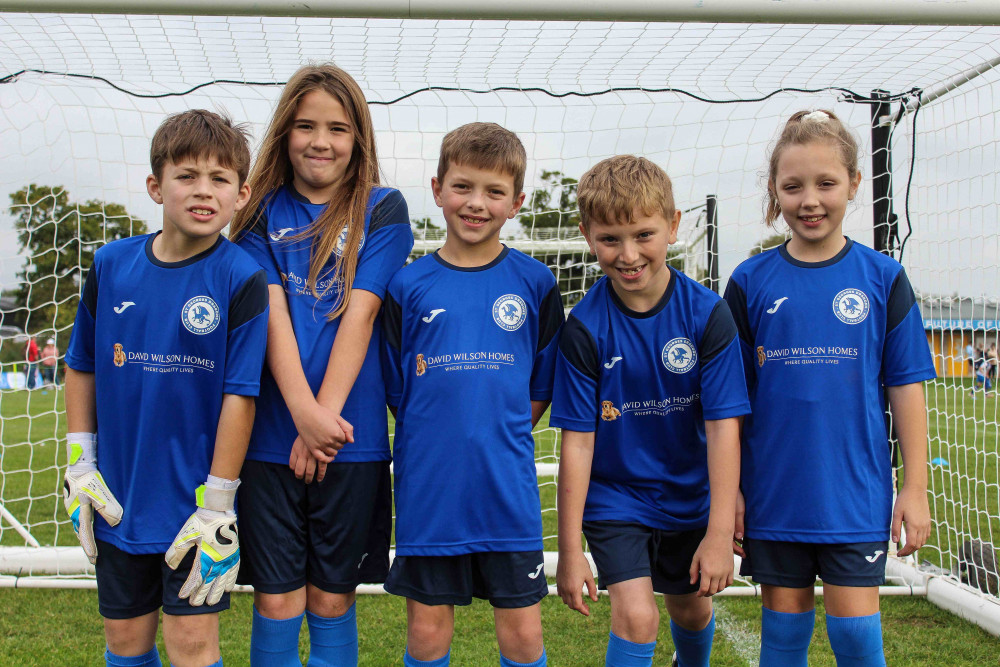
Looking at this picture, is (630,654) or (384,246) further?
(384,246)

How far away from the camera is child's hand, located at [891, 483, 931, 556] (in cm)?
206

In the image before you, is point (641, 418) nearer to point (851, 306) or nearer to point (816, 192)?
point (851, 306)

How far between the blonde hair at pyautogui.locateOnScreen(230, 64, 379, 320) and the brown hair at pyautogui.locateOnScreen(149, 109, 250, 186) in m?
0.15

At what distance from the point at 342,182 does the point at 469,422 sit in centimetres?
78

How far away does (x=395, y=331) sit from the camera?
2152 millimetres

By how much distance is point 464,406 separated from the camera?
2.00 metres

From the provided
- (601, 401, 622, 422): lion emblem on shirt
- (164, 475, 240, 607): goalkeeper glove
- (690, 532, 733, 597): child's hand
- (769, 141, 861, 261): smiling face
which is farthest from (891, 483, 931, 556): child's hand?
(164, 475, 240, 607): goalkeeper glove

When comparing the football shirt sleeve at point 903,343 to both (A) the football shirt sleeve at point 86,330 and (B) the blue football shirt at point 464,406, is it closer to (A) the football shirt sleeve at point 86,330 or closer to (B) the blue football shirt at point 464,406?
(B) the blue football shirt at point 464,406

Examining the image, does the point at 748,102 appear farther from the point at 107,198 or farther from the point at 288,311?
the point at 107,198

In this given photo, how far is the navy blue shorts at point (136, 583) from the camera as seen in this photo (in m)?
1.97

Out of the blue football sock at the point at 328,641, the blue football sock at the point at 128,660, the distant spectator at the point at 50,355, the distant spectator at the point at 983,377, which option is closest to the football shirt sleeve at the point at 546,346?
the blue football sock at the point at 328,641

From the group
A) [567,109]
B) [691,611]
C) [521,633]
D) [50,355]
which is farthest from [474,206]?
[50,355]

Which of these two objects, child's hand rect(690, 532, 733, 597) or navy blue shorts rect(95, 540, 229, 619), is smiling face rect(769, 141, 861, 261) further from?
Result: navy blue shorts rect(95, 540, 229, 619)

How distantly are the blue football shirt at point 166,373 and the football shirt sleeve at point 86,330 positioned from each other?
56mm
